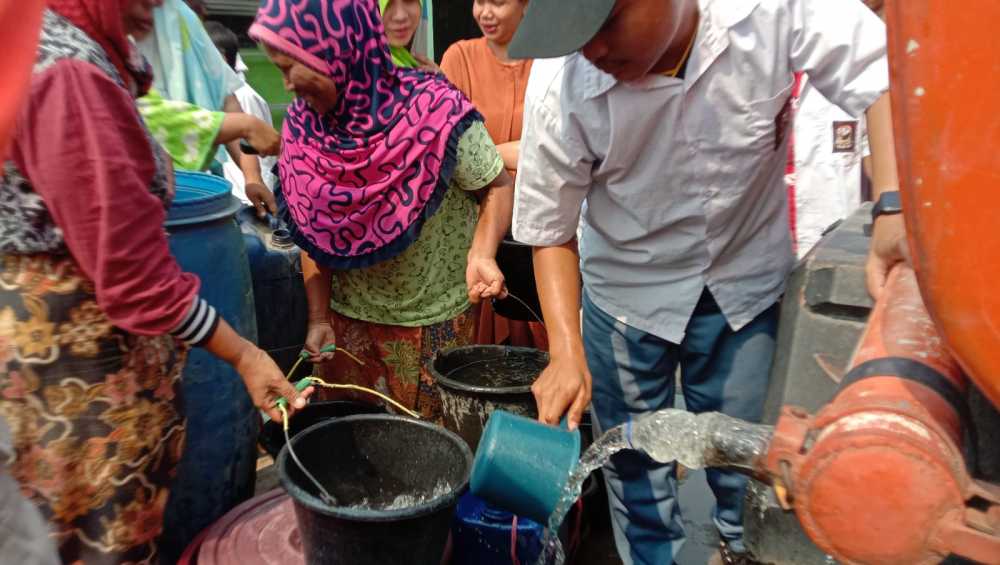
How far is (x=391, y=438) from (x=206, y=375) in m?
0.65

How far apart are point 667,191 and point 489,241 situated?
0.72 meters

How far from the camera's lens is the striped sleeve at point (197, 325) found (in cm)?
154

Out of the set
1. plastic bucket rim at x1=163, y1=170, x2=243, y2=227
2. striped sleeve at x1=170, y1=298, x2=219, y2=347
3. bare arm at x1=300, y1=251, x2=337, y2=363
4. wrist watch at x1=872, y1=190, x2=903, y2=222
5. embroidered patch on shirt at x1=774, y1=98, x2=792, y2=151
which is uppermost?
embroidered patch on shirt at x1=774, y1=98, x2=792, y2=151

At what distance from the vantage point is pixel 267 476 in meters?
3.11

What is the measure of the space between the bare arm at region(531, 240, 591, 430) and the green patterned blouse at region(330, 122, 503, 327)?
0.67 meters

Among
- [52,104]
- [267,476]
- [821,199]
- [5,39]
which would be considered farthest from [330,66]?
[267,476]

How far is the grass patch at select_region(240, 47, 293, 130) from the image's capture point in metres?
6.51

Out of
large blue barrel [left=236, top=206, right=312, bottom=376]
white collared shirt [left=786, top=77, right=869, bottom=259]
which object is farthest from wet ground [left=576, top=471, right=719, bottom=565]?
large blue barrel [left=236, top=206, right=312, bottom=376]

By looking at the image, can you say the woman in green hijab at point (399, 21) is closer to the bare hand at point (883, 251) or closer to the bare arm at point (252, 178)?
the bare arm at point (252, 178)

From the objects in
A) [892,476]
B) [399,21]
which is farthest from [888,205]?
[399,21]

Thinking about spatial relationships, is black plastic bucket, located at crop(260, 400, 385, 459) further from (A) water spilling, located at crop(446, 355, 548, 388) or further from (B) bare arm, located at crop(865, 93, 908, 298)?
(B) bare arm, located at crop(865, 93, 908, 298)

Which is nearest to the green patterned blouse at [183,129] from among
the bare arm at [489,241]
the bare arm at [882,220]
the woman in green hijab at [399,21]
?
the bare arm at [489,241]

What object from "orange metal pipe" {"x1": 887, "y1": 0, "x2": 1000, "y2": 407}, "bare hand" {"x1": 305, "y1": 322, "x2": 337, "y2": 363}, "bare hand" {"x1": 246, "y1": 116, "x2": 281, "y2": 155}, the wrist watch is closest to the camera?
"orange metal pipe" {"x1": 887, "y1": 0, "x2": 1000, "y2": 407}

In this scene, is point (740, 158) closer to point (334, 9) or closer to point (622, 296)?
point (622, 296)
